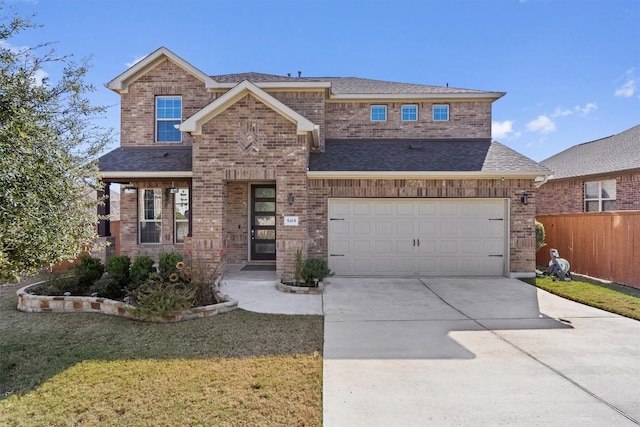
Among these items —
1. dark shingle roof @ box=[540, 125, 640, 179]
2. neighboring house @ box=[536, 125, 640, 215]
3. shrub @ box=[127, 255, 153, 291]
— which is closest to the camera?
shrub @ box=[127, 255, 153, 291]

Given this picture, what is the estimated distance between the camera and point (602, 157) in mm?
15008

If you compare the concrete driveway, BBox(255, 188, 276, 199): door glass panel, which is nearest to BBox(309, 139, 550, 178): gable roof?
BBox(255, 188, 276, 199): door glass panel

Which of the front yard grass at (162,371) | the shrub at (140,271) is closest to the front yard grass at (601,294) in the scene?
the front yard grass at (162,371)

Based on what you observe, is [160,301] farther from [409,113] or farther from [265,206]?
[409,113]

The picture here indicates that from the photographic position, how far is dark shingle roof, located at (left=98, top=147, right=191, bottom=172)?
10.1 meters

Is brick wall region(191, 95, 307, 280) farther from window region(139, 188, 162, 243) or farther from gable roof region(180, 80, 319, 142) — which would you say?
window region(139, 188, 162, 243)

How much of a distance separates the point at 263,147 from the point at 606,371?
802 cm

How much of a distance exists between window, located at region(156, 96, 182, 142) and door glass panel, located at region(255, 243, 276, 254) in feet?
15.0

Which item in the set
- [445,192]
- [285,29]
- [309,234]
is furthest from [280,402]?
[285,29]

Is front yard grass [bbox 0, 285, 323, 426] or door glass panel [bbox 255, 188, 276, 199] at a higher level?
door glass panel [bbox 255, 188, 276, 199]

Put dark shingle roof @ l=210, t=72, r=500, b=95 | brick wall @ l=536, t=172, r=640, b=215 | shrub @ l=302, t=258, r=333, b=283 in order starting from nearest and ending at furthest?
shrub @ l=302, t=258, r=333, b=283
dark shingle roof @ l=210, t=72, r=500, b=95
brick wall @ l=536, t=172, r=640, b=215

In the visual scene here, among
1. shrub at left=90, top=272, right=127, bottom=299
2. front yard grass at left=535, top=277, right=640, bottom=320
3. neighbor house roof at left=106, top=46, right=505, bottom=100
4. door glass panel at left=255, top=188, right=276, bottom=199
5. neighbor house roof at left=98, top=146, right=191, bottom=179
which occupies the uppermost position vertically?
neighbor house roof at left=106, top=46, right=505, bottom=100

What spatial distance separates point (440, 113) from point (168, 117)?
963 centimetres

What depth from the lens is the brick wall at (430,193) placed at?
32.6 ft
